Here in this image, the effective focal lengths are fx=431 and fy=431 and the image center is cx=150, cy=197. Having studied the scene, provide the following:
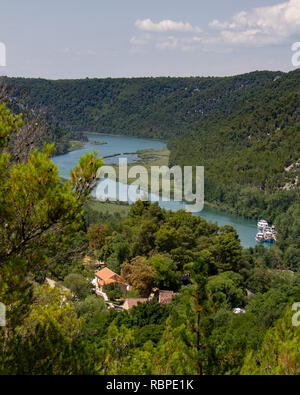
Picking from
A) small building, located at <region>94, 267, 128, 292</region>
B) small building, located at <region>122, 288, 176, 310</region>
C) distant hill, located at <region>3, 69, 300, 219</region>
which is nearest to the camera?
small building, located at <region>122, 288, 176, 310</region>

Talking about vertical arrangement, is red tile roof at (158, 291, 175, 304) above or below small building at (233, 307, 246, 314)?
above

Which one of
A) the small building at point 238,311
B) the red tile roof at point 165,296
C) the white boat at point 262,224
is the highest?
the red tile roof at point 165,296

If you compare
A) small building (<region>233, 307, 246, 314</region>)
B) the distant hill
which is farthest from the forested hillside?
small building (<region>233, 307, 246, 314</region>)

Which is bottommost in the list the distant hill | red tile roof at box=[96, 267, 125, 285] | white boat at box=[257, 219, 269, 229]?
white boat at box=[257, 219, 269, 229]

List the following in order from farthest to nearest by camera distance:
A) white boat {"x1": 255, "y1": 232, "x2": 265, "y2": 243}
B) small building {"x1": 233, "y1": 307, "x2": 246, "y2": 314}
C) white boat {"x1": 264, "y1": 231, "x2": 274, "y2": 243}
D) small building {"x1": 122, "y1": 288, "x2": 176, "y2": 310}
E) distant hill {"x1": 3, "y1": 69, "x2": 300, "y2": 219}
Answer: distant hill {"x1": 3, "y1": 69, "x2": 300, "y2": 219}, white boat {"x1": 264, "y1": 231, "x2": 274, "y2": 243}, white boat {"x1": 255, "y1": 232, "x2": 265, "y2": 243}, small building {"x1": 122, "y1": 288, "x2": 176, "y2": 310}, small building {"x1": 233, "y1": 307, "x2": 246, "y2": 314}

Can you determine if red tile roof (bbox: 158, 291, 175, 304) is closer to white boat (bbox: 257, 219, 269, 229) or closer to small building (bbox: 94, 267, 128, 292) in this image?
small building (bbox: 94, 267, 128, 292)

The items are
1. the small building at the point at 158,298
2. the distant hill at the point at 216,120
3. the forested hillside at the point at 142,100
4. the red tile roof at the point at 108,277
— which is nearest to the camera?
the small building at the point at 158,298

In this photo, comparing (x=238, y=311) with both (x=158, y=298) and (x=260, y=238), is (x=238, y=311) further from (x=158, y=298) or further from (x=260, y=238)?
(x=260, y=238)

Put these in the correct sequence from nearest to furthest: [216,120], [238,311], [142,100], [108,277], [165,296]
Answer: [238,311] < [165,296] < [108,277] < [216,120] < [142,100]

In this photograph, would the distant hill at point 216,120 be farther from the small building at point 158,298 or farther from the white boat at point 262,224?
the small building at point 158,298

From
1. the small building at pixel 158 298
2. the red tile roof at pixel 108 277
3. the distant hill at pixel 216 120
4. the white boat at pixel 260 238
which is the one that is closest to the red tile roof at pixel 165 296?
the small building at pixel 158 298

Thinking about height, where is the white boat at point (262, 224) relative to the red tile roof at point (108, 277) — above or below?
below

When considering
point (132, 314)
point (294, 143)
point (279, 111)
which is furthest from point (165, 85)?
point (132, 314)

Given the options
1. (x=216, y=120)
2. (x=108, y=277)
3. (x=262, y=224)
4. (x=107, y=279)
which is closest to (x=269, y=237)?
(x=262, y=224)
